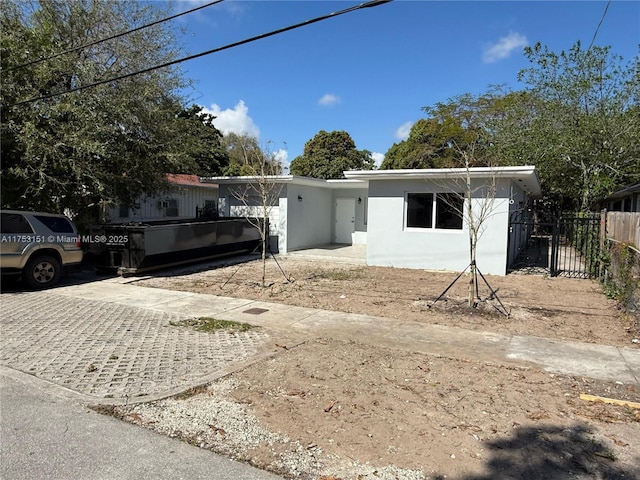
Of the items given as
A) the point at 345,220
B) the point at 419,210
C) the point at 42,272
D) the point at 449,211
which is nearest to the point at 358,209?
the point at 345,220

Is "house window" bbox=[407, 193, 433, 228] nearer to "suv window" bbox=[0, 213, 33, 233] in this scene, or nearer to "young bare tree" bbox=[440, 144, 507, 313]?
"young bare tree" bbox=[440, 144, 507, 313]

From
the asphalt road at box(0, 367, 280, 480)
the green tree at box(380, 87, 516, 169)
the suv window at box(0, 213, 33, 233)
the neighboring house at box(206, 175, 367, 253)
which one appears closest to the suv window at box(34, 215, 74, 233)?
the suv window at box(0, 213, 33, 233)

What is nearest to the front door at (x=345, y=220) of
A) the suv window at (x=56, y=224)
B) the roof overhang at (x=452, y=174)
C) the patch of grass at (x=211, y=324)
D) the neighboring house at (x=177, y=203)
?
the neighboring house at (x=177, y=203)

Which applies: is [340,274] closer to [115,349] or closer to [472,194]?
[472,194]

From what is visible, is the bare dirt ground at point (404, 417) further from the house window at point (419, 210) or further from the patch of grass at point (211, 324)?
the house window at point (419, 210)

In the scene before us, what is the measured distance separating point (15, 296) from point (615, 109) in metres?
22.3

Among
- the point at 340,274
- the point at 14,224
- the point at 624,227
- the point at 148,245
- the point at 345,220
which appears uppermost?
the point at 345,220

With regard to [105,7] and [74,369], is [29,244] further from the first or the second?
[105,7]

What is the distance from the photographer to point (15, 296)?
9.27 metres

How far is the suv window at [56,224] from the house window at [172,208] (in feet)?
33.4

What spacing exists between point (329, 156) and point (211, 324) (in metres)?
35.2

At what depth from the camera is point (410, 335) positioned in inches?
262

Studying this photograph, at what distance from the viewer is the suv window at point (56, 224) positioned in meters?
10.1

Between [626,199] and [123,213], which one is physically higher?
[626,199]
